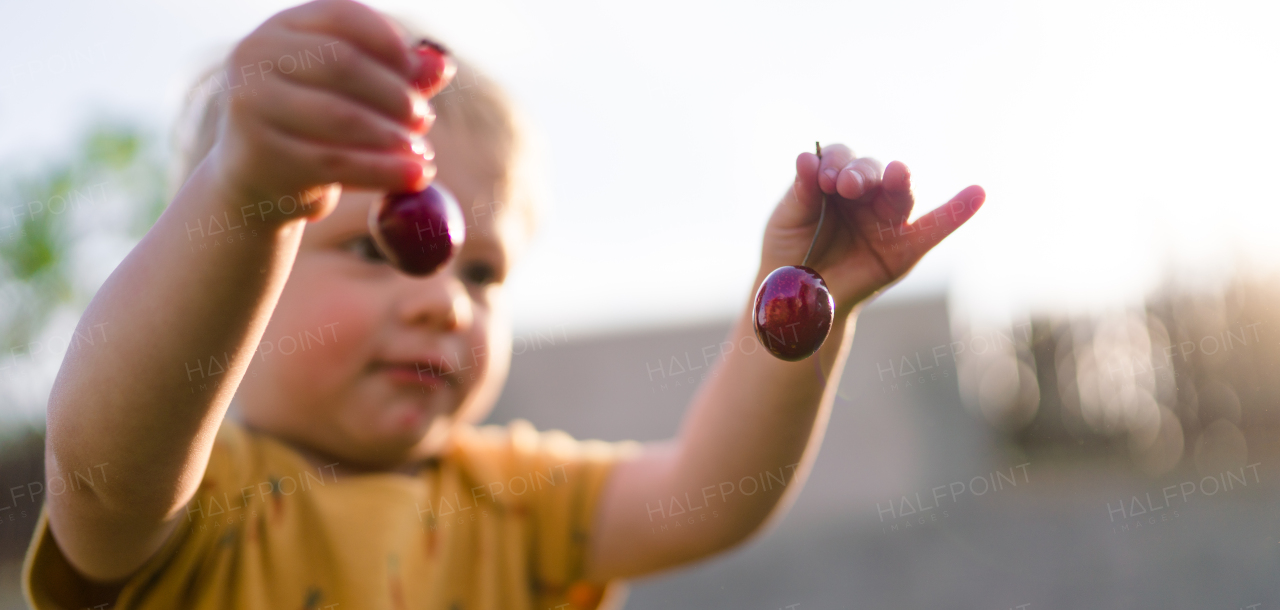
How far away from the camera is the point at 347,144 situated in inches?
18.1

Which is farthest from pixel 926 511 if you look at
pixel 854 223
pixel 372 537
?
pixel 854 223

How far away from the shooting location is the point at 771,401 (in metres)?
0.84

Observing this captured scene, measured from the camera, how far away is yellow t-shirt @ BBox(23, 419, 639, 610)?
2.64ft

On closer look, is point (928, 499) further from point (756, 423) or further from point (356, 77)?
point (356, 77)

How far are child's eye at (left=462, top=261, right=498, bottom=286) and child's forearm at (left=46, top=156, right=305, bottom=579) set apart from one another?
0.49m

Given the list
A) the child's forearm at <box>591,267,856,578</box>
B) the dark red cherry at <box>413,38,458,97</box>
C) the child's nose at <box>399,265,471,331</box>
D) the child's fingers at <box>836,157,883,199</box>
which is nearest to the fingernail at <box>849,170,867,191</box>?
the child's fingers at <box>836,157,883,199</box>

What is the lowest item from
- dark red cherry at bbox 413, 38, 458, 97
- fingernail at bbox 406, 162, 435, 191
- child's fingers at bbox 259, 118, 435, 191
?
fingernail at bbox 406, 162, 435, 191

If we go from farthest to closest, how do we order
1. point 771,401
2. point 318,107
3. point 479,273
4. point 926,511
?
1. point 926,511
2. point 479,273
3. point 771,401
4. point 318,107

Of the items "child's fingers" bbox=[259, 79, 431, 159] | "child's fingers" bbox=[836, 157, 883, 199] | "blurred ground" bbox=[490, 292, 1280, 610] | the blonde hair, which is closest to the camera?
"child's fingers" bbox=[259, 79, 431, 159]

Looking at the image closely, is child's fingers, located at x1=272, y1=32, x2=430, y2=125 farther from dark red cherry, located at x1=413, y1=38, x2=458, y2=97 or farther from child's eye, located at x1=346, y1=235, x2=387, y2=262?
child's eye, located at x1=346, y1=235, x2=387, y2=262

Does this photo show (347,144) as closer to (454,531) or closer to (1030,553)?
(454,531)

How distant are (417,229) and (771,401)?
0.43 metres

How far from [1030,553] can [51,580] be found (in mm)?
4677

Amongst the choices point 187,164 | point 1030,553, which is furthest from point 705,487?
point 1030,553
